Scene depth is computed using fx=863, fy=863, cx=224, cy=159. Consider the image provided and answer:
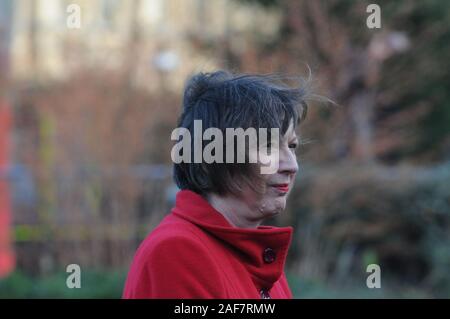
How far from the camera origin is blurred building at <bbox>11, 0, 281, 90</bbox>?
11320 mm

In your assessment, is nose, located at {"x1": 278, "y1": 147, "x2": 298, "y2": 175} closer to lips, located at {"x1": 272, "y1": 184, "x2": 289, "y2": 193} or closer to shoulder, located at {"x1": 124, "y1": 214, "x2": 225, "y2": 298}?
lips, located at {"x1": 272, "y1": 184, "x2": 289, "y2": 193}

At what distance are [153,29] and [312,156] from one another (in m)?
3.89

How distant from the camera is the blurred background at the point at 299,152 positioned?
9.74m

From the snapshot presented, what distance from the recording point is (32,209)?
34.7 ft

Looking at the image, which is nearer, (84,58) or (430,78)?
(84,58)

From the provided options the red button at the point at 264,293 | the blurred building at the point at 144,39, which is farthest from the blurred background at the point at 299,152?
the red button at the point at 264,293

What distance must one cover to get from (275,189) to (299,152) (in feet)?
22.5

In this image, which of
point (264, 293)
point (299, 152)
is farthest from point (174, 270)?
point (299, 152)

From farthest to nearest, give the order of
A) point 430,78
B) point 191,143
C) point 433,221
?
point 430,78, point 433,221, point 191,143

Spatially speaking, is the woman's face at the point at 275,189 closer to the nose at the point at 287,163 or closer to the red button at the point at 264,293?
the nose at the point at 287,163
